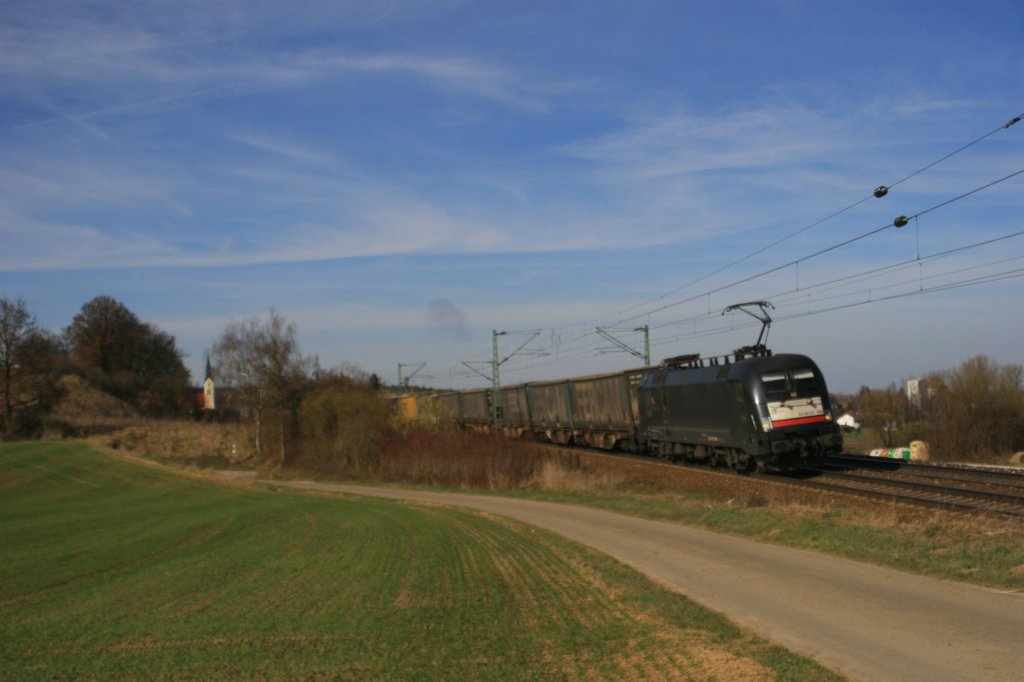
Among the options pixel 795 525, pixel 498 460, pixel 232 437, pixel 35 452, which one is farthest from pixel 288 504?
pixel 232 437

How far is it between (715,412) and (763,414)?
124 inches

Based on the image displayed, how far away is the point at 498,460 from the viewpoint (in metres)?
38.4

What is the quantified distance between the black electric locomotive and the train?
0.03 metres

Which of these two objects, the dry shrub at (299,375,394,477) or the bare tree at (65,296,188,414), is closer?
the dry shrub at (299,375,394,477)

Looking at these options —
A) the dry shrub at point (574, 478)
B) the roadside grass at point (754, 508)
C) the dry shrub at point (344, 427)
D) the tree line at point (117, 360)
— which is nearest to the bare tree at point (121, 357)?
the tree line at point (117, 360)

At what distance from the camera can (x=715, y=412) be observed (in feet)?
88.0

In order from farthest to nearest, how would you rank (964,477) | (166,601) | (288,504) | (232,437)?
(232,437)
(288,504)
(964,477)
(166,601)

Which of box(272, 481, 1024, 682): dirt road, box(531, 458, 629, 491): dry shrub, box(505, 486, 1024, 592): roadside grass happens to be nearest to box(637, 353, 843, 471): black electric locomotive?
box(531, 458, 629, 491): dry shrub

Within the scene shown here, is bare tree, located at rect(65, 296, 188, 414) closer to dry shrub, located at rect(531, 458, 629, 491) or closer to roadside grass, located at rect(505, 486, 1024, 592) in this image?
dry shrub, located at rect(531, 458, 629, 491)

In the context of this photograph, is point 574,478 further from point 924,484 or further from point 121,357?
point 121,357

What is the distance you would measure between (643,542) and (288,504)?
20.3 meters

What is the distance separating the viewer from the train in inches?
942

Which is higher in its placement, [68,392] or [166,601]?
[68,392]

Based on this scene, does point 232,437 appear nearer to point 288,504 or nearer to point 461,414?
point 461,414
